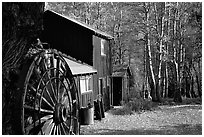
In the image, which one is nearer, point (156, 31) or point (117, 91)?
point (156, 31)

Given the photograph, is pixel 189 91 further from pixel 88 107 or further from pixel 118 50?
pixel 88 107

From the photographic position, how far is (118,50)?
1298 inches

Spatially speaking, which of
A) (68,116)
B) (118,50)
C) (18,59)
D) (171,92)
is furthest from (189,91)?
(18,59)

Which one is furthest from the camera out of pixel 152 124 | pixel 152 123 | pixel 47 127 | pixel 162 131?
pixel 152 123

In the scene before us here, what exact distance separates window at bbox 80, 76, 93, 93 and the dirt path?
5.89 feet

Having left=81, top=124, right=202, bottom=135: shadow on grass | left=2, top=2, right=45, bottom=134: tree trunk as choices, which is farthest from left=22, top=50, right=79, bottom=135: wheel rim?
left=81, top=124, right=202, bottom=135: shadow on grass

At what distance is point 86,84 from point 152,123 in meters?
3.94

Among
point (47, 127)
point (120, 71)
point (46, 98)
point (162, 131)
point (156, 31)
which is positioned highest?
point (156, 31)

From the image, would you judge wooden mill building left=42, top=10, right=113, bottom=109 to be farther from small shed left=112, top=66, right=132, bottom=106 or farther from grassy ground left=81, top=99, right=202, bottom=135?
small shed left=112, top=66, right=132, bottom=106

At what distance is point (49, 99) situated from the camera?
10516 mm

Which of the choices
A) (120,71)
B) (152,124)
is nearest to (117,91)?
(120,71)

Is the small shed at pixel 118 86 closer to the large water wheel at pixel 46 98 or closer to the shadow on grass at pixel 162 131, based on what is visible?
the shadow on grass at pixel 162 131

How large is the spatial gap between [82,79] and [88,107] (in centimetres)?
145

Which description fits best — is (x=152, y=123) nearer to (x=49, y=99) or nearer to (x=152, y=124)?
(x=152, y=124)
